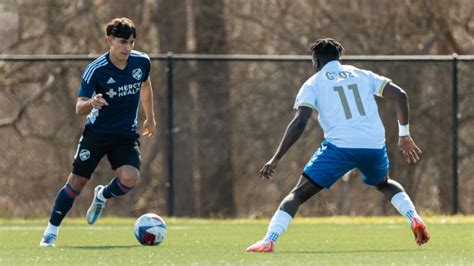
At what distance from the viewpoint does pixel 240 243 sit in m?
13.4

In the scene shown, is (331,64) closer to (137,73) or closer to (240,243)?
(137,73)

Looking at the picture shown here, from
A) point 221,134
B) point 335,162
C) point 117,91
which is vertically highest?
point 117,91

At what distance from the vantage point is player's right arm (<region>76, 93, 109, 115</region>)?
11.9 metres

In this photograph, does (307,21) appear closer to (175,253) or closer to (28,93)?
(28,93)

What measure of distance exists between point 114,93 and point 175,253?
1913 mm

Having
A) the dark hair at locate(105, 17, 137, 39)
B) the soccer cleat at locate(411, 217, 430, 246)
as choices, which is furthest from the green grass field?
the dark hair at locate(105, 17, 137, 39)

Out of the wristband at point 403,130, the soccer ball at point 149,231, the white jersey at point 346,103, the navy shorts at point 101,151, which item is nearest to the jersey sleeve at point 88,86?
the navy shorts at point 101,151

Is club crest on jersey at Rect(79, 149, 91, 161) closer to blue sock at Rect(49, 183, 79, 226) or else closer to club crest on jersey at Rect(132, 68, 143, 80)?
blue sock at Rect(49, 183, 79, 226)

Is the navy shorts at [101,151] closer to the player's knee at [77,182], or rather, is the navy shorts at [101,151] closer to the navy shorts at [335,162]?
the player's knee at [77,182]

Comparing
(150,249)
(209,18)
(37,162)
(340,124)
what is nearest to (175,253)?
(150,249)

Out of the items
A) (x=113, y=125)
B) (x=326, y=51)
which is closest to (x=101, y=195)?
(x=113, y=125)

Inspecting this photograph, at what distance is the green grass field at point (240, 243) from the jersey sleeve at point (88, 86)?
1.38 meters

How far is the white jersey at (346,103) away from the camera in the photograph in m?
11.6

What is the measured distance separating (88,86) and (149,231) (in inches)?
55.5
